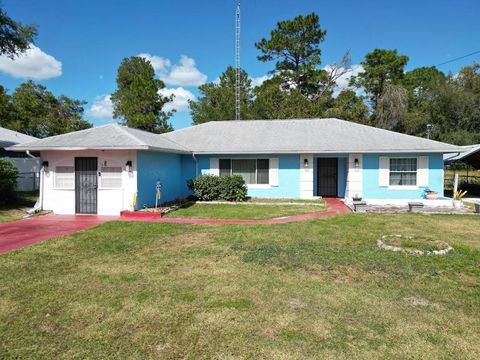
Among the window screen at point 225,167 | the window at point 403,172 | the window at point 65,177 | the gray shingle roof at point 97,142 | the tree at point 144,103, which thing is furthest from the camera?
the tree at point 144,103

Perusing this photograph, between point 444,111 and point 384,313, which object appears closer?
point 384,313

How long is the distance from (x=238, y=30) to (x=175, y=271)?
80.3 feet

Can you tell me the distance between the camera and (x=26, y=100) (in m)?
36.9

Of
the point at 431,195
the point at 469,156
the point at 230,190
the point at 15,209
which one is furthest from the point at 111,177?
the point at 469,156

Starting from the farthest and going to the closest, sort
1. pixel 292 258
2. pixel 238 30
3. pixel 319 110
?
pixel 319 110, pixel 238 30, pixel 292 258

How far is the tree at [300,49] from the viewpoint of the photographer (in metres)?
35.1

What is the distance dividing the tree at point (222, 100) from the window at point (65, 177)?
23.9 m

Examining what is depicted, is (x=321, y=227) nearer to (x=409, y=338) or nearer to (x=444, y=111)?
(x=409, y=338)

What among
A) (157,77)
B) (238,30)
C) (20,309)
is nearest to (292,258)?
→ (20,309)

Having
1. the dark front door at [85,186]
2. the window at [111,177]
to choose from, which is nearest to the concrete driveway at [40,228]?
the dark front door at [85,186]

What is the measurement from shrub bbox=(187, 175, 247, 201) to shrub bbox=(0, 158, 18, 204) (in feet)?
24.3

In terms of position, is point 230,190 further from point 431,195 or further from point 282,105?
point 282,105

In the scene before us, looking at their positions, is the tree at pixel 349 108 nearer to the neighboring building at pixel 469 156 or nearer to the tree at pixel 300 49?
the tree at pixel 300 49

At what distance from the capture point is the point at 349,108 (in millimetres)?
34000
